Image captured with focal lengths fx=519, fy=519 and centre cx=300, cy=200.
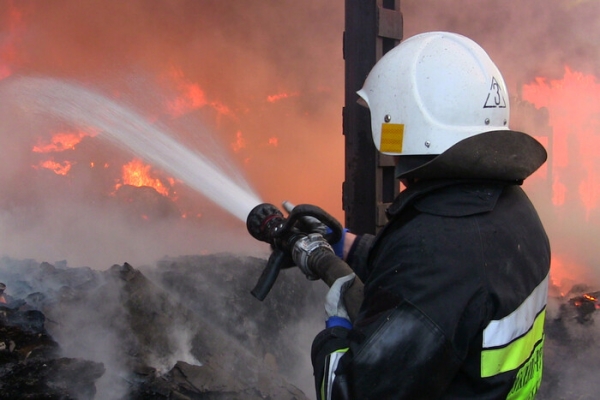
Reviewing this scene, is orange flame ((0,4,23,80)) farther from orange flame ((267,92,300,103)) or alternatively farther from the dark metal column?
the dark metal column

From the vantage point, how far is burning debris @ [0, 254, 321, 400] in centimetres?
325

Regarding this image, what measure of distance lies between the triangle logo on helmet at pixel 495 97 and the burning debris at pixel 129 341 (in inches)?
104

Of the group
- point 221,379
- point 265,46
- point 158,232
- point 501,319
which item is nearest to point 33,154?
point 158,232

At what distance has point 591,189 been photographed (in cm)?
872

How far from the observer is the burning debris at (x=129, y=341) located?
3254 mm

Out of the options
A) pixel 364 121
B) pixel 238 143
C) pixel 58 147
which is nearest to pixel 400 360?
pixel 364 121

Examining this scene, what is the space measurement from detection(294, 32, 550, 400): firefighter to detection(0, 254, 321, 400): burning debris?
7.39ft

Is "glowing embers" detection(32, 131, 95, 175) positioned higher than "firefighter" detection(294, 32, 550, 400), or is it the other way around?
"glowing embers" detection(32, 131, 95, 175)

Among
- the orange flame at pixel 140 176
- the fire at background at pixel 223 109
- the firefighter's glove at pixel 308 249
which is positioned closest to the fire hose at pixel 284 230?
the firefighter's glove at pixel 308 249

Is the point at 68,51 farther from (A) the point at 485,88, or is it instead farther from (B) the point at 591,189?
(B) the point at 591,189

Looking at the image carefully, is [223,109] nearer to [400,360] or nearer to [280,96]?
[280,96]

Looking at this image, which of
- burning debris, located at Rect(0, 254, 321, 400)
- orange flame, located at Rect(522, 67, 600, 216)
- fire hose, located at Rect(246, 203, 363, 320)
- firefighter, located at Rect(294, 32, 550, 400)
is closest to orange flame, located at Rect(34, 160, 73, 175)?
Result: burning debris, located at Rect(0, 254, 321, 400)

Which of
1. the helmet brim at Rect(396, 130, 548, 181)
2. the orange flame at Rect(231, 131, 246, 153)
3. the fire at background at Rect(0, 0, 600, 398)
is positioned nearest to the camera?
the helmet brim at Rect(396, 130, 548, 181)

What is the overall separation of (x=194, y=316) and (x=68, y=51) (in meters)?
6.13
